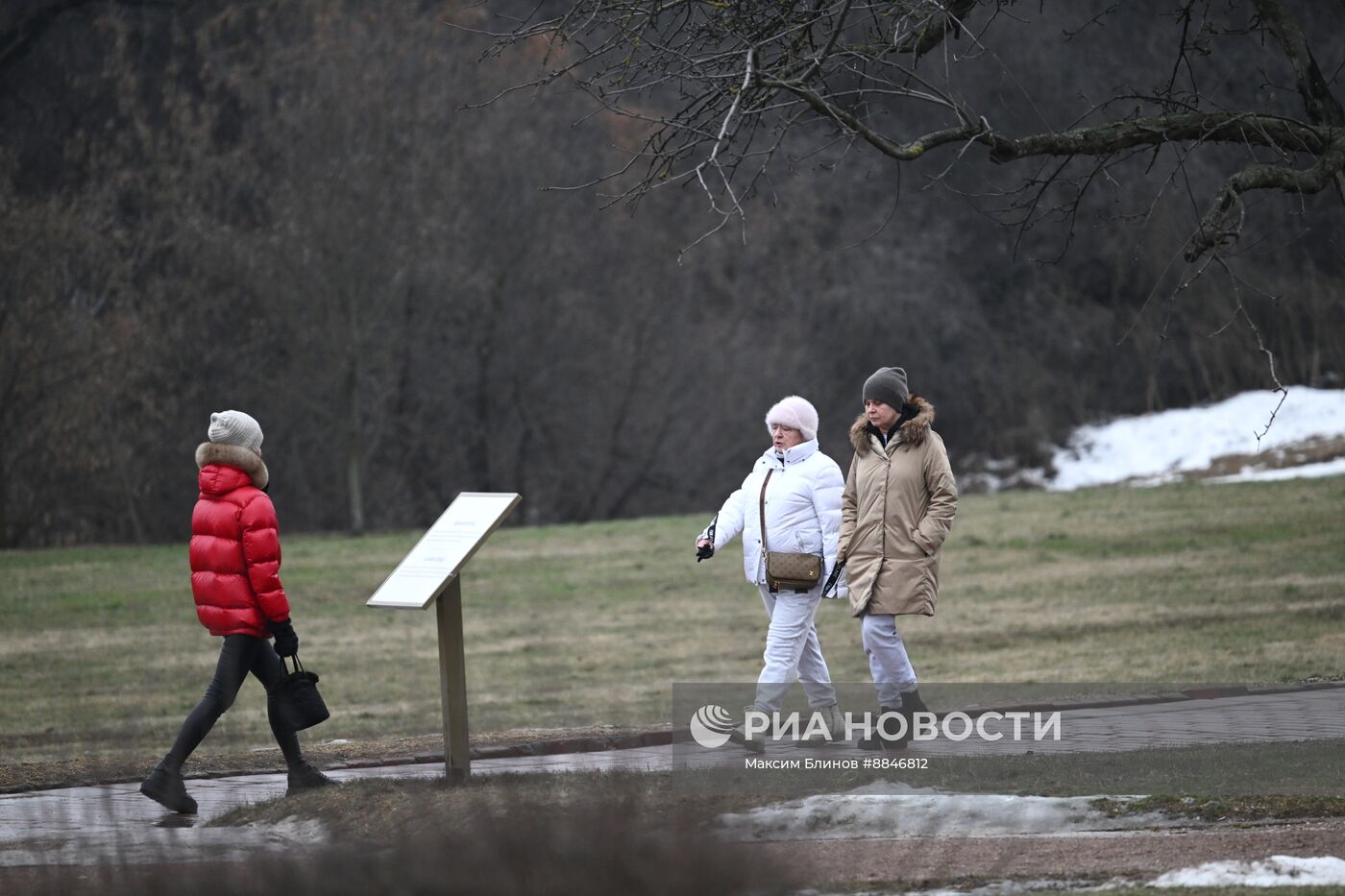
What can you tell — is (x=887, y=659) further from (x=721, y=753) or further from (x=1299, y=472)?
(x=1299, y=472)

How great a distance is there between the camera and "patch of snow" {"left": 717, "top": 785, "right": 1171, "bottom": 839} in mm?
7055

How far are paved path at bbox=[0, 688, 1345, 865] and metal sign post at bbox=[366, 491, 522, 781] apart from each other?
43cm

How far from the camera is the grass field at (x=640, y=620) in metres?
14.2

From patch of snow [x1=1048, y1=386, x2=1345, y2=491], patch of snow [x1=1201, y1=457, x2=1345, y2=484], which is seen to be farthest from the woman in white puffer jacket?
patch of snow [x1=1048, y1=386, x2=1345, y2=491]

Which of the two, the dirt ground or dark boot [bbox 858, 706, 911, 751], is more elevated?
the dirt ground

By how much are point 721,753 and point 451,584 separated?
74.7 inches

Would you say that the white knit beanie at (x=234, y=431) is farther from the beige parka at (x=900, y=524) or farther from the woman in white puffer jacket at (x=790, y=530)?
the beige parka at (x=900, y=524)

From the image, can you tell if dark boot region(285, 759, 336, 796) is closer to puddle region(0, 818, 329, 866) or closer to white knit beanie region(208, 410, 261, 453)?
white knit beanie region(208, 410, 261, 453)

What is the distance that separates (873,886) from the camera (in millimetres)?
6086

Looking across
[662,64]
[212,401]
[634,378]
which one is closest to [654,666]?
[662,64]

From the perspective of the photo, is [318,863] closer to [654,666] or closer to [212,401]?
[654,666]

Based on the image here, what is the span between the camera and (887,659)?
353 inches

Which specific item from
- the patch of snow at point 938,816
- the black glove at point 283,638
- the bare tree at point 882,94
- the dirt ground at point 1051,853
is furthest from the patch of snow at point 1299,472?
the black glove at point 283,638

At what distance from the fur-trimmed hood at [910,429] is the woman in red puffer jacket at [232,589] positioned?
3.08 meters
